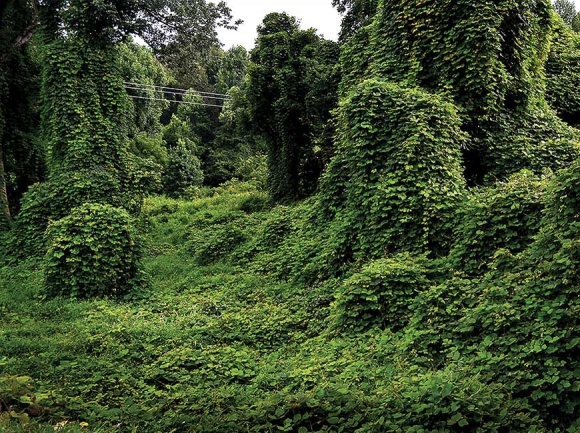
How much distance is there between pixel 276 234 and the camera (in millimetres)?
10492

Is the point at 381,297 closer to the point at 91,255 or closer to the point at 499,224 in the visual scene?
the point at 499,224

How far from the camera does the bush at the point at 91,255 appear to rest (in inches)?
326

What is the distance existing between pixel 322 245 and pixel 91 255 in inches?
158

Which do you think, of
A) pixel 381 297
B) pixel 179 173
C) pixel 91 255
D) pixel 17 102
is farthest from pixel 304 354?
pixel 179 173

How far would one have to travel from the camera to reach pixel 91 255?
839cm

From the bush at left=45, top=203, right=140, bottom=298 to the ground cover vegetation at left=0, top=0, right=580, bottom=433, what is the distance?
0.04 m

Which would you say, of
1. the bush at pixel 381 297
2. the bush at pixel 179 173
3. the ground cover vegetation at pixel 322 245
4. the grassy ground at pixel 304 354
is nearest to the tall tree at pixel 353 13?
the ground cover vegetation at pixel 322 245

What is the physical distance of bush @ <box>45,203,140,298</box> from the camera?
27.1ft

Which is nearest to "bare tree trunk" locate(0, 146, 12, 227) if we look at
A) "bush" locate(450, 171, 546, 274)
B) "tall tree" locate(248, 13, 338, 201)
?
"tall tree" locate(248, 13, 338, 201)

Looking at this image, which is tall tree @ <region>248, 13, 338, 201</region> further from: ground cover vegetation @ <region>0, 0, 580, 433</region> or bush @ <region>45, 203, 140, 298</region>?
bush @ <region>45, 203, 140, 298</region>

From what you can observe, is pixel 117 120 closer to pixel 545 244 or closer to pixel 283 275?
pixel 283 275

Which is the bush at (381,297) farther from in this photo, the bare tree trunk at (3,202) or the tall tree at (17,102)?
the tall tree at (17,102)

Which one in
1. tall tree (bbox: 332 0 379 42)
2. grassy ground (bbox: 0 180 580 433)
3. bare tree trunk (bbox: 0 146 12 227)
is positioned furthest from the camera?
tall tree (bbox: 332 0 379 42)

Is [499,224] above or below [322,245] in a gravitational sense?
above
